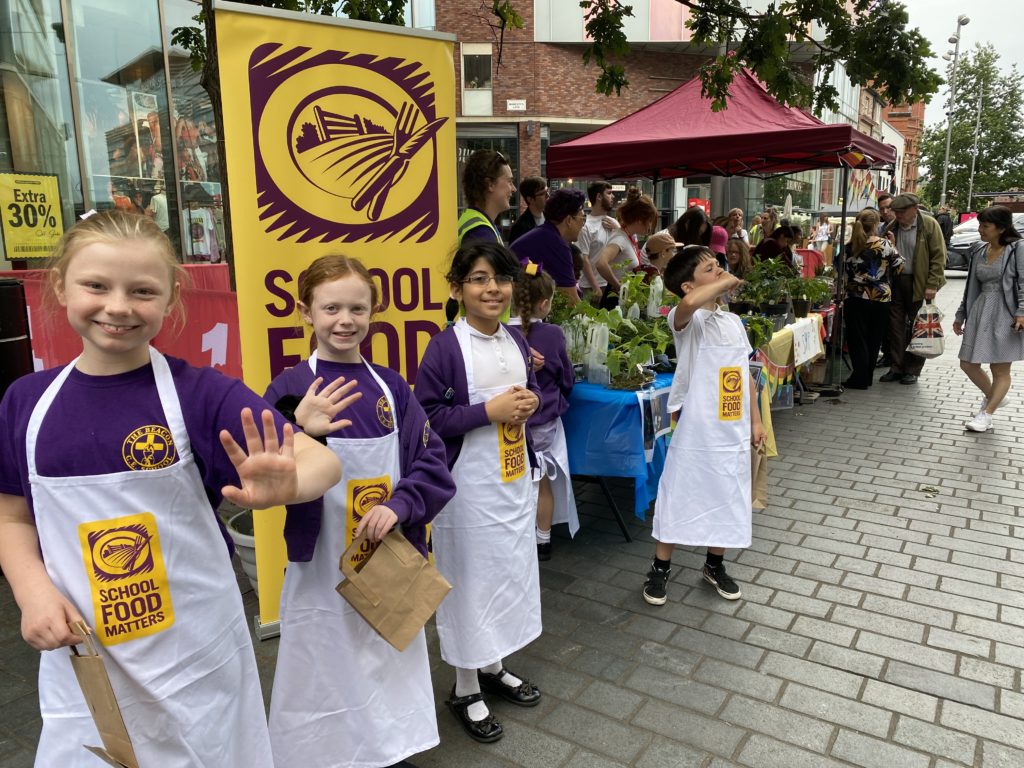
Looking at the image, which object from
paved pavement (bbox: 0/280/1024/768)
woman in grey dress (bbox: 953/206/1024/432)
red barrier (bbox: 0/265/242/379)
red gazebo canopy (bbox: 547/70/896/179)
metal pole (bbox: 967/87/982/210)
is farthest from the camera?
metal pole (bbox: 967/87/982/210)

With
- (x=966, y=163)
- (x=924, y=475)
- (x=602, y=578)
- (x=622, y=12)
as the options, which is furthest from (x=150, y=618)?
(x=966, y=163)

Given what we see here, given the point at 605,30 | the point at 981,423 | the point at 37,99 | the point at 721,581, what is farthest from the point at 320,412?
the point at 37,99

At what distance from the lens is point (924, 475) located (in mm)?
5422

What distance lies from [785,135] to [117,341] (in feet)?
20.7

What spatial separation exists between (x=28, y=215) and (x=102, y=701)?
270 inches

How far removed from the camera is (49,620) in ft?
4.41

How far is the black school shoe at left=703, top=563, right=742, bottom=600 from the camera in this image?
11.8ft

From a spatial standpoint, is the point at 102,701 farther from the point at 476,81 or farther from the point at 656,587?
the point at 476,81

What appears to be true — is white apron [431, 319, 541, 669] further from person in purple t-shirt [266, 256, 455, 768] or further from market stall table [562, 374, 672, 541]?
market stall table [562, 374, 672, 541]

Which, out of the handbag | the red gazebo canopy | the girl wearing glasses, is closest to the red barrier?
the girl wearing glasses

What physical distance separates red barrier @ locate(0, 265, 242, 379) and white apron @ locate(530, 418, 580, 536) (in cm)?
192

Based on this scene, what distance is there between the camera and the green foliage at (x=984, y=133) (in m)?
43.2

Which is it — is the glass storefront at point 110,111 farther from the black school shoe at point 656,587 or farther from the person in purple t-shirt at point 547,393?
the black school shoe at point 656,587

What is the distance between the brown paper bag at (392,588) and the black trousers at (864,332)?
771 centimetres
